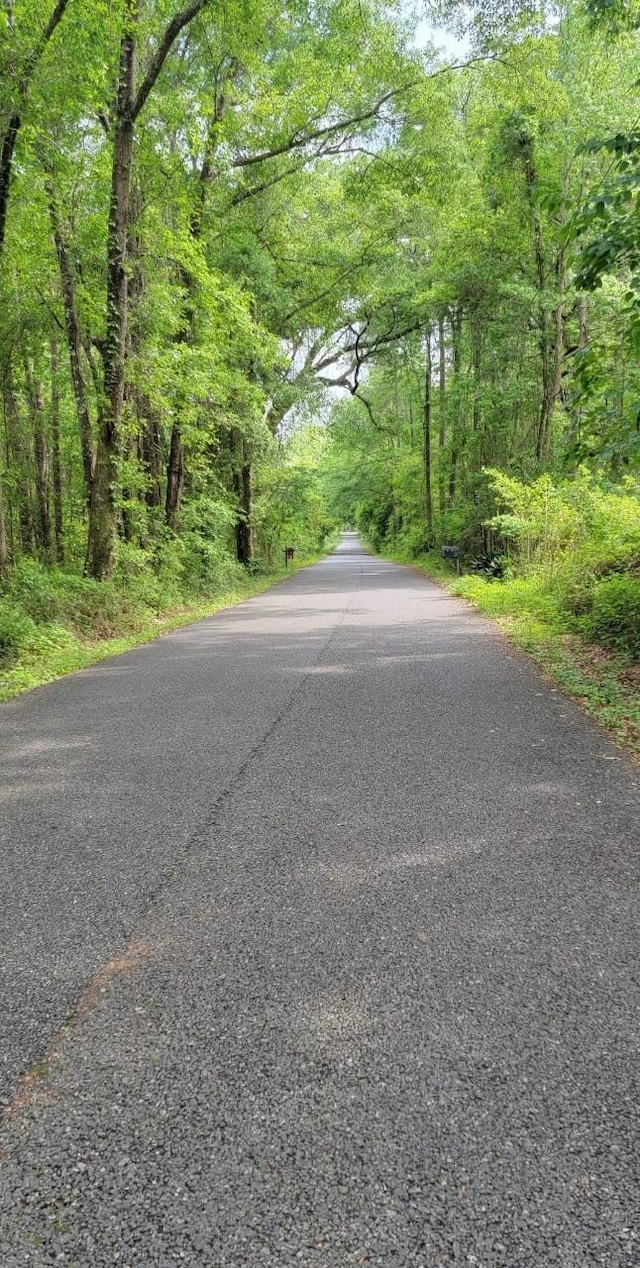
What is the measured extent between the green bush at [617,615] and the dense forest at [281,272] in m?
0.05

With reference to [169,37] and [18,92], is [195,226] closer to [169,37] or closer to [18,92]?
[169,37]

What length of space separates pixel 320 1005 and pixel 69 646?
6.59m

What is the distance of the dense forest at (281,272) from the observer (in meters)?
7.50

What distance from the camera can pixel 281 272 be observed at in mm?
17656

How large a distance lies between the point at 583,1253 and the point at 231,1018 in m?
0.98

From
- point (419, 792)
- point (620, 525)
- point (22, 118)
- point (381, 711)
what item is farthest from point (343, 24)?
point (419, 792)

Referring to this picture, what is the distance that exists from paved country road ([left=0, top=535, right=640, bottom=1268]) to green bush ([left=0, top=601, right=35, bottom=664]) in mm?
3207

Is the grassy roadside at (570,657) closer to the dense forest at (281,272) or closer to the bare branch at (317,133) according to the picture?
the dense forest at (281,272)

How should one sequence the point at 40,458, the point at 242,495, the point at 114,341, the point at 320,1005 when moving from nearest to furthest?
the point at 320,1005, the point at 114,341, the point at 40,458, the point at 242,495

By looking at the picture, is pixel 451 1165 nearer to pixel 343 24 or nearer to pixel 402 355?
pixel 343 24

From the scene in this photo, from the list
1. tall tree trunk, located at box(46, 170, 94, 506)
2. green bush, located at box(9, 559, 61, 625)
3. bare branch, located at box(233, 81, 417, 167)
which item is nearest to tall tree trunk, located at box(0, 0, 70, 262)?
tall tree trunk, located at box(46, 170, 94, 506)

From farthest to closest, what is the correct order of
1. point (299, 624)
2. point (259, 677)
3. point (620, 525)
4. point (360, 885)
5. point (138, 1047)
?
point (299, 624)
point (620, 525)
point (259, 677)
point (360, 885)
point (138, 1047)

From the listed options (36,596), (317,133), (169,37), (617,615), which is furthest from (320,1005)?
(317,133)

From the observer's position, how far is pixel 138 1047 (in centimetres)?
172
